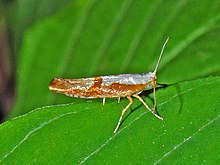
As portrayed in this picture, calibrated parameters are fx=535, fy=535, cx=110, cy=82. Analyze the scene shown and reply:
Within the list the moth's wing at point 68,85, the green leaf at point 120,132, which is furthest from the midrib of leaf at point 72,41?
the green leaf at point 120,132

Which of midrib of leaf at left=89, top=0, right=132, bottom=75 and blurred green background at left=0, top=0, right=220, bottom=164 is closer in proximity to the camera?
blurred green background at left=0, top=0, right=220, bottom=164

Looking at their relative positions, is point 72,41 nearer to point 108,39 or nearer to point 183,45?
point 108,39

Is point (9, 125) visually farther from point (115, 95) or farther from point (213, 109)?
point (213, 109)

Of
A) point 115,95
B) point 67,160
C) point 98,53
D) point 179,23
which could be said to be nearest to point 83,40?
point 98,53

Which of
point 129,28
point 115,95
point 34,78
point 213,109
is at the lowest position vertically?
point 213,109

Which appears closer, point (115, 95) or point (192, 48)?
point (115, 95)

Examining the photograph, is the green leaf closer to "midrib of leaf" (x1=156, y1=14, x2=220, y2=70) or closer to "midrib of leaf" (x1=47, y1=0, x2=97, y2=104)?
"midrib of leaf" (x1=156, y1=14, x2=220, y2=70)

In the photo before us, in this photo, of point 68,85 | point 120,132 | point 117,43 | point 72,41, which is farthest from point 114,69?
point 120,132

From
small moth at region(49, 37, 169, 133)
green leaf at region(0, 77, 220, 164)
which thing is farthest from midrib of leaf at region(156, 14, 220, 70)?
green leaf at region(0, 77, 220, 164)
